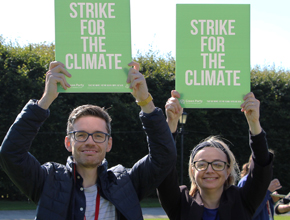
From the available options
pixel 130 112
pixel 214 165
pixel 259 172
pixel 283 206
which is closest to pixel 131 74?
pixel 214 165

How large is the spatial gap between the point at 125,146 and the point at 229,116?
495cm

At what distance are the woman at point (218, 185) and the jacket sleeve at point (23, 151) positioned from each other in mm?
962

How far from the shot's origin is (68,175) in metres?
2.47

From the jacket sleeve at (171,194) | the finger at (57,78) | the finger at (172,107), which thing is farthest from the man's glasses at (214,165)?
the finger at (57,78)

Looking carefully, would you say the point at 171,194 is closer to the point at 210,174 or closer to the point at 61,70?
the point at 210,174

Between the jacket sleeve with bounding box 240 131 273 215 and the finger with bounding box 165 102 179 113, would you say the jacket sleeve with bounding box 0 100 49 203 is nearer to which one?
the finger with bounding box 165 102 179 113

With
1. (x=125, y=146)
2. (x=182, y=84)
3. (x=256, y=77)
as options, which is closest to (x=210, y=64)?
(x=182, y=84)

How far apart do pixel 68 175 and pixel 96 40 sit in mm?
1097

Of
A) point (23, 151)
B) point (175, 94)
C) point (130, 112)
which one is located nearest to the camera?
point (23, 151)

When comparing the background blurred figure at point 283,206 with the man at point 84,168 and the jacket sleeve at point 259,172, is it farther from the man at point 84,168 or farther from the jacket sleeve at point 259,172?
the man at point 84,168

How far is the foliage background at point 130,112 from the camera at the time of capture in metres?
13.8

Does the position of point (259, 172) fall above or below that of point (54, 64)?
below

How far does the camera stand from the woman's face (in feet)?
9.06

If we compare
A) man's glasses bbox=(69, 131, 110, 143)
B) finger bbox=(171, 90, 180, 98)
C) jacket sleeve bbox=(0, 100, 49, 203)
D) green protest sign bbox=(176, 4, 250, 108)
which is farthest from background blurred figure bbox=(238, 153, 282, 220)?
jacket sleeve bbox=(0, 100, 49, 203)
